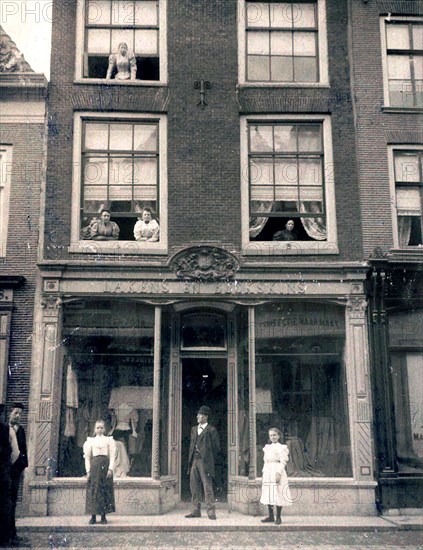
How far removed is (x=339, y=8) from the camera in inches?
553

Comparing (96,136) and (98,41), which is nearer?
(96,136)

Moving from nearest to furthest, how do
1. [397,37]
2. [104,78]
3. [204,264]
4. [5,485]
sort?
[5,485] < [204,264] < [104,78] < [397,37]

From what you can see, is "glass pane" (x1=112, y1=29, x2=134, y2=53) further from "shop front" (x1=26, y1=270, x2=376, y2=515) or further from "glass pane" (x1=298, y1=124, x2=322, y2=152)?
"shop front" (x1=26, y1=270, x2=376, y2=515)

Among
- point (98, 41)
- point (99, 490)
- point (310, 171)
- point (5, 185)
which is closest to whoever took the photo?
point (99, 490)

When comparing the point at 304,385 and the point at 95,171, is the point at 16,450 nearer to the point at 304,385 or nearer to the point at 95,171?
the point at 304,385

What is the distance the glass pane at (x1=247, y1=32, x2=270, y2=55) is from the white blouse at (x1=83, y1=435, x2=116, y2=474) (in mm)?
8806

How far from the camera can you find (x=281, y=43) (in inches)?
553

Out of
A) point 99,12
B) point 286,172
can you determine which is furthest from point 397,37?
point 99,12

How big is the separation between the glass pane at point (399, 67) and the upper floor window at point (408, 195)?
1710 mm

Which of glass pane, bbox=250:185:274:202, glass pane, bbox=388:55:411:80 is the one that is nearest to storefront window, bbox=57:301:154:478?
glass pane, bbox=250:185:274:202

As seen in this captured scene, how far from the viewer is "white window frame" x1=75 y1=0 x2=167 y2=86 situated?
13.6 metres

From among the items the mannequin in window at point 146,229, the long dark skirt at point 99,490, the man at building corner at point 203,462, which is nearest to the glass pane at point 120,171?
the mannequin in window at point 146,229

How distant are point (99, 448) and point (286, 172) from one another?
6.84m

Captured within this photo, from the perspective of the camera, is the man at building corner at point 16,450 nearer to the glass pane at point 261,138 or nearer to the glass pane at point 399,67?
the glass pane at point 261,138
